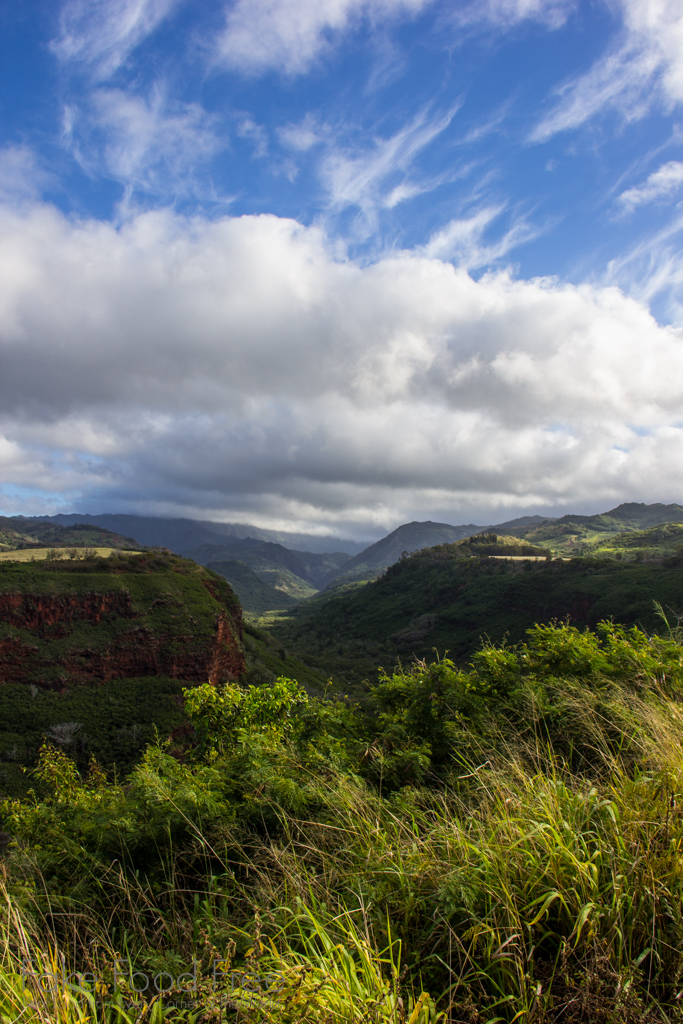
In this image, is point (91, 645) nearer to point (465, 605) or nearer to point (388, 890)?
point (388, 890)

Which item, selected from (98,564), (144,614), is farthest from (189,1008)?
(98,564)

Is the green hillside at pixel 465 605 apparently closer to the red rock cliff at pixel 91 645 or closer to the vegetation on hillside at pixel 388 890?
the red rock cliff at pixel 91 645

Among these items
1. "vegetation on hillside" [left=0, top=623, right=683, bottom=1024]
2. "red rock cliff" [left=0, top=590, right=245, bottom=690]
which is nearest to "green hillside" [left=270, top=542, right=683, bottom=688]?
"red rock cliff" [left=0, top=590, right=245, bottom=690]

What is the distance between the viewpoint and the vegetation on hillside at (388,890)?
8.16ft

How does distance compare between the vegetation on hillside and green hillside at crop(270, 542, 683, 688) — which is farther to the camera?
green hillside at crop(270, 542, 683, 688)

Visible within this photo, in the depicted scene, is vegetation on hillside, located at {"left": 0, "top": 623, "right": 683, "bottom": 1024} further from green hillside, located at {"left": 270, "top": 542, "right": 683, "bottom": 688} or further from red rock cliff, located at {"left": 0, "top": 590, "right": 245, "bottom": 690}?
red rock cliff, located at {"left": 0, "top": 590, "right": 245, "bottom": 690}

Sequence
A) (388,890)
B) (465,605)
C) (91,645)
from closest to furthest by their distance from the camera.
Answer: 1. (388,890)
2. (91,645)
3. (465,605)

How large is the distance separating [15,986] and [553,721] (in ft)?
21.2

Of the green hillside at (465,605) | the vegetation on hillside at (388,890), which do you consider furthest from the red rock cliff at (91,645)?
the vegetation on hillside at (388,890)

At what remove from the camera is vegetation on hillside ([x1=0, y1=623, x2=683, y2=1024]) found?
8.16 feet

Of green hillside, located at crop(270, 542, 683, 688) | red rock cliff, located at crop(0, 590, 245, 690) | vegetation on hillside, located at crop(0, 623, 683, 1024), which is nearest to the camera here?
vegetation on hillside, located at crop(0, 623, 683, 1024)

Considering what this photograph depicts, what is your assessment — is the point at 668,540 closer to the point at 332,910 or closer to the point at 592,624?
the point at 592,624

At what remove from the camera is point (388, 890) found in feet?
11.6

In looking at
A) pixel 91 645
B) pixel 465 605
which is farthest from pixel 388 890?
pixel 465 605
